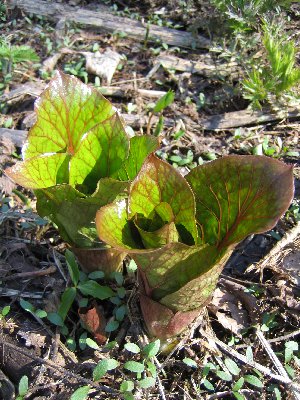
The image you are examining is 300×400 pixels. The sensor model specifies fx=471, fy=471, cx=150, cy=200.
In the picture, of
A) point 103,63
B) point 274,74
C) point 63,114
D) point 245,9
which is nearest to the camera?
point 63,114

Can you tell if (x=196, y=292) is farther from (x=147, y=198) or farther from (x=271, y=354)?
(x=271, y=354)

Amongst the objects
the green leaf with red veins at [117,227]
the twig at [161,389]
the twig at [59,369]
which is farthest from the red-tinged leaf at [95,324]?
the green leaf with red veins at [117,227]

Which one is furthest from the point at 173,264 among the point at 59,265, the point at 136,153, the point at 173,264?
the point at 59,265

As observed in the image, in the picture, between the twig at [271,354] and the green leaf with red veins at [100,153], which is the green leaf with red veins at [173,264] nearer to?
the green leaf with red veins at [100,153]

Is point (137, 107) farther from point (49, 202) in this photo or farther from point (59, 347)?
point (59, 347)

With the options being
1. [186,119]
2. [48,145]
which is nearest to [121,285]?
[48,145]

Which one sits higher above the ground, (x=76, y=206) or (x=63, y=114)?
(x=63, y=114)

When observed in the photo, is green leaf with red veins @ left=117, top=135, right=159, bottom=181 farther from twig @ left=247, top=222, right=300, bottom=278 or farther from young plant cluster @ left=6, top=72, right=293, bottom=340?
twig @ left=247, top=222, right=300, bottom=278
